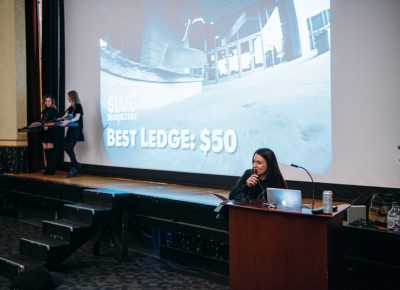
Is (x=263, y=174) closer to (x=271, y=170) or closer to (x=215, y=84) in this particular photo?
(x=271, y=170)

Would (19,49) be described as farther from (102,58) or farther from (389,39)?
(389,39)

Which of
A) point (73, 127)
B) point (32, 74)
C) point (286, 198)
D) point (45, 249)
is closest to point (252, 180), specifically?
point (286, 198)

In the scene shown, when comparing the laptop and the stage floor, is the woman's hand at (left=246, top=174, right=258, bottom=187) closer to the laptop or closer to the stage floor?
the laptop

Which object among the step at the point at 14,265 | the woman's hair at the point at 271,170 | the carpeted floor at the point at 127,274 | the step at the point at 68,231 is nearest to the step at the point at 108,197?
the step at the point at 68,231

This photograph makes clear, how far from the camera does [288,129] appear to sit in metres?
4.39

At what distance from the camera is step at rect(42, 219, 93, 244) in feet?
14.4

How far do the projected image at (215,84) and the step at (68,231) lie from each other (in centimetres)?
141

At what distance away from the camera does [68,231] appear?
4391mm

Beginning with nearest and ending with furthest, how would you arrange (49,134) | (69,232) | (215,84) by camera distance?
(69,232) → (215,84) → (49,134)

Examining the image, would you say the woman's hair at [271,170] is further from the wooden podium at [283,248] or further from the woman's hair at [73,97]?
the woman's hair at [73,97]

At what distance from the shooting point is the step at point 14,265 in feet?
13.0

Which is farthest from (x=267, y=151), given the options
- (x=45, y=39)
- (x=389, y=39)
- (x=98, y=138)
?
(x=45, y=39)

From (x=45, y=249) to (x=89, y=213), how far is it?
0.53m

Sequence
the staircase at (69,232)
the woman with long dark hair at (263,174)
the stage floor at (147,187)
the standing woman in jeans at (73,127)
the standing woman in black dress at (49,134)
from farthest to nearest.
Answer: the standing woman in black dress at (49,134) < the standing woman in jeans at (73,127) < the stage floor at (147,187) < the staircase at (69,232) < the woman with long dark hair at (263,174)
